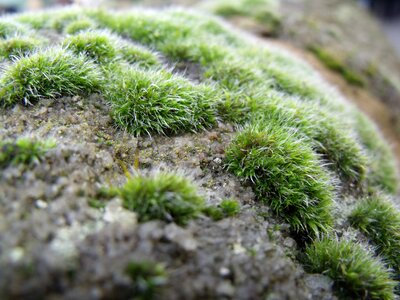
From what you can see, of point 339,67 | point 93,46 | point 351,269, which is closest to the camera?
point 351,269

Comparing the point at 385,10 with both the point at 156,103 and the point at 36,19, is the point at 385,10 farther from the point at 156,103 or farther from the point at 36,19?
the point at 156,103

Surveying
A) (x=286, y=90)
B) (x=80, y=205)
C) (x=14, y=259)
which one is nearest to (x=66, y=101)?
(x=80, y=205)

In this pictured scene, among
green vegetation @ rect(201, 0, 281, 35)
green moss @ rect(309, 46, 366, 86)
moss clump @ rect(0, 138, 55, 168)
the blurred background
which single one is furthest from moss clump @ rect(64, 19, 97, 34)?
the blurred background

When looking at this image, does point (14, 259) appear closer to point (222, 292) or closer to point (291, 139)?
point (222, 292)

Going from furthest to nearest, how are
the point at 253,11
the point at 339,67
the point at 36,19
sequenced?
1. the point at 253,11
2. the point at 339,67
3. the point at 36,19

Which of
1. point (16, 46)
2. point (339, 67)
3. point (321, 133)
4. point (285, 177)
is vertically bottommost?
point (16, 46)

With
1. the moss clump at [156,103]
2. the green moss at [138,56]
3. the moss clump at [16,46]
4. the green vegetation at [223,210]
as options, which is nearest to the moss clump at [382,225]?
the green vegetation at [223,210]

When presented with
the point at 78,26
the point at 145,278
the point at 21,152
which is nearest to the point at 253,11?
the point at 78,26

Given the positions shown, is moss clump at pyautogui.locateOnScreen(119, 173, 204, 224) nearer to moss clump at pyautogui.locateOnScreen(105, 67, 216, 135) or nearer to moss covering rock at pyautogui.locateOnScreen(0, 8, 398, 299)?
moss covering rock at pyautogui.locateOnScreen(0, 8, 398, 299)
